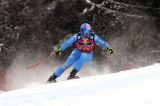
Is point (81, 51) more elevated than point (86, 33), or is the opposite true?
point (86, 33)

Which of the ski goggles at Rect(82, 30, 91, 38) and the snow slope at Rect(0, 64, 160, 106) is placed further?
the ski goggles at Rect(82, 30, 91, 38)

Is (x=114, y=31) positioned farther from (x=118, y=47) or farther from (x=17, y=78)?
(x=17, y=78)

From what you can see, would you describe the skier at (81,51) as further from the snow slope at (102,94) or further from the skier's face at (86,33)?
the snow slope at (102,94)

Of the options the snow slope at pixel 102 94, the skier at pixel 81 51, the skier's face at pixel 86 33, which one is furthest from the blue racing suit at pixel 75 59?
the snow slope at pixel 102 94

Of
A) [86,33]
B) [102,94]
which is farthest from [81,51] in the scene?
[102,94]

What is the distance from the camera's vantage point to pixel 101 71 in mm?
23000

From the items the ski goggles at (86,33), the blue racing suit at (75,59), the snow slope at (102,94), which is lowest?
the blue racing suit at (75,59)

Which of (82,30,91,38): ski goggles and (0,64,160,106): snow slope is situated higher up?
(82,30,91,38): ski goggles

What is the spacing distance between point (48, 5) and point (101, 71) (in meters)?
4.88

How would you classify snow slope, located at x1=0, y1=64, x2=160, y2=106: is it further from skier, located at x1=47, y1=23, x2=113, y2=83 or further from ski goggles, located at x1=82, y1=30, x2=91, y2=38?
ski goggles, located at x1=82, y1=30, x2=91, y2=38

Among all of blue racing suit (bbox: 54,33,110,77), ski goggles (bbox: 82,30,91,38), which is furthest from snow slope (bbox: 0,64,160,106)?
ski goggles (bbox: 82,30,91,38)

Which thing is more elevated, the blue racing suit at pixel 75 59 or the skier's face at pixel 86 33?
the skier's face at pixel 86 33

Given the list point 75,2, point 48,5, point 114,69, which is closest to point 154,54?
point 114,69

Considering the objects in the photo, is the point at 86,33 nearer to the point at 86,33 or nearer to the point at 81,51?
the point at 86,33
